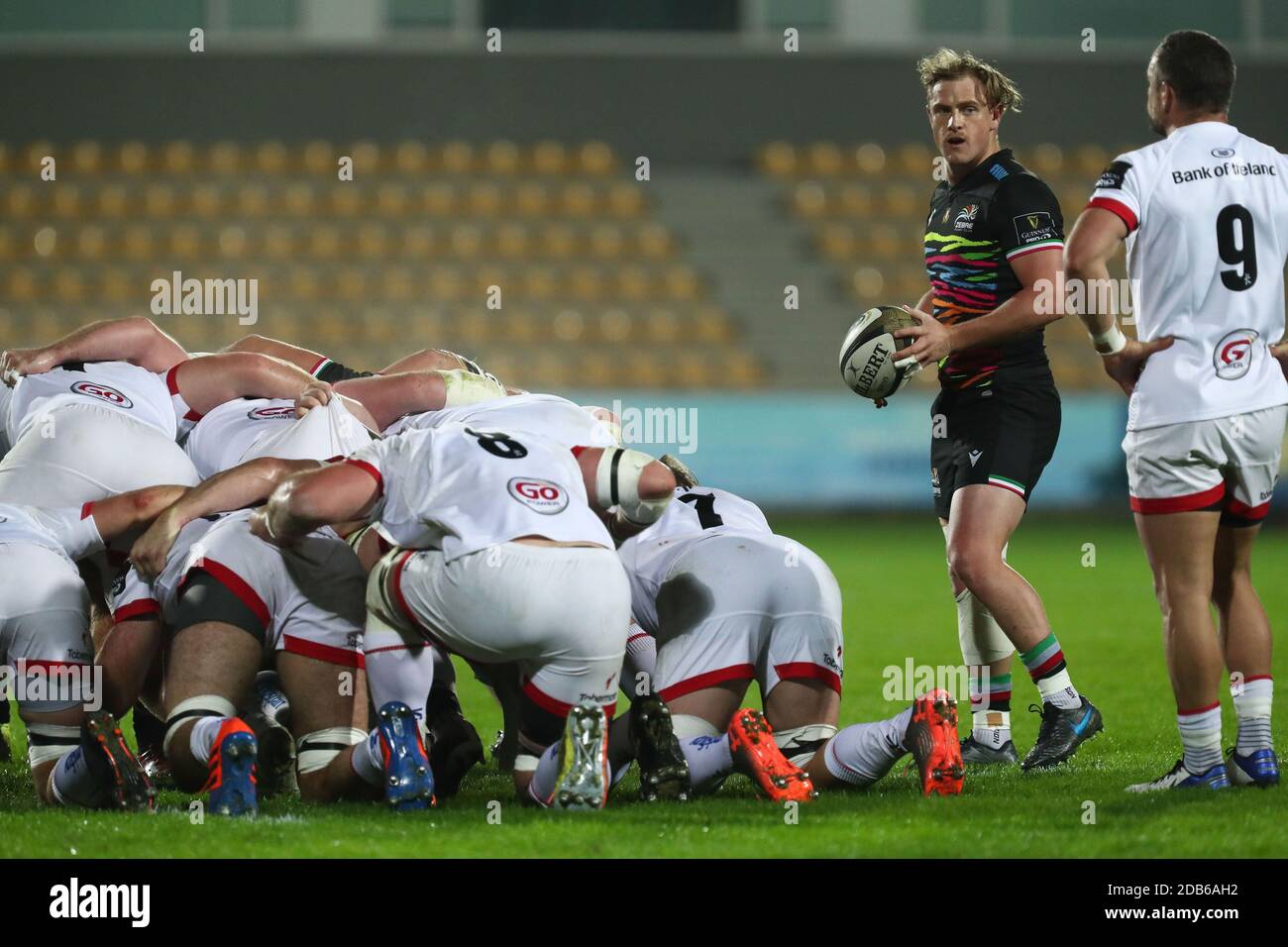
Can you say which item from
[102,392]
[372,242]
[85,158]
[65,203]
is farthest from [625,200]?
[102,392]

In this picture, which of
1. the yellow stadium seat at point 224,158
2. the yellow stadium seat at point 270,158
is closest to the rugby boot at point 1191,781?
the yellow stadium seat at point 270,158

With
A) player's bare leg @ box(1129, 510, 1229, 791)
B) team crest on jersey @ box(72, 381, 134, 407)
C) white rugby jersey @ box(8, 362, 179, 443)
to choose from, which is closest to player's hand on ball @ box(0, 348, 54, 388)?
white rugby jersey @ box(8, 362, 179, 443)

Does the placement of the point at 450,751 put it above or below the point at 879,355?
below

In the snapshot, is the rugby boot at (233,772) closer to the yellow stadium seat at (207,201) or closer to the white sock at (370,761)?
the white sock at (370,761)

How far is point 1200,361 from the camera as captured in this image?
16.2 ft

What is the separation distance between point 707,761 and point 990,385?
6.41 feet

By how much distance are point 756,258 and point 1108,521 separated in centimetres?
586

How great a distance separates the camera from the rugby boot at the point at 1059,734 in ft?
18.8

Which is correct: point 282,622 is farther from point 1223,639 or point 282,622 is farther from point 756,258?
point 756,258

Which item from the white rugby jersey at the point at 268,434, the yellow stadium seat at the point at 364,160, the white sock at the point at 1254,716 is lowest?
the white sock at the point at 1254,716

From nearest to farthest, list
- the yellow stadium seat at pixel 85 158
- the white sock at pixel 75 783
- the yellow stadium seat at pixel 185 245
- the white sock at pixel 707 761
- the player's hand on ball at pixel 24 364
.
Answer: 1. the white sock at pixel 75 783
2. the white sock at pixel 707 761
3. the player's hand on ball at pixel 24 364
4. the yellow stadium seat at pixel 185 245
5. the yellow stadium seat at pixel 85 158

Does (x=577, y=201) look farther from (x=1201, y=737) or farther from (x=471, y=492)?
(x=1201, y=737)

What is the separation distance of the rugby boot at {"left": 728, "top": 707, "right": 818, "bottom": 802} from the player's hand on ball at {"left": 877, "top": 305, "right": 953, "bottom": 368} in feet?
5.15

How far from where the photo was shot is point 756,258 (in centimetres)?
2089
